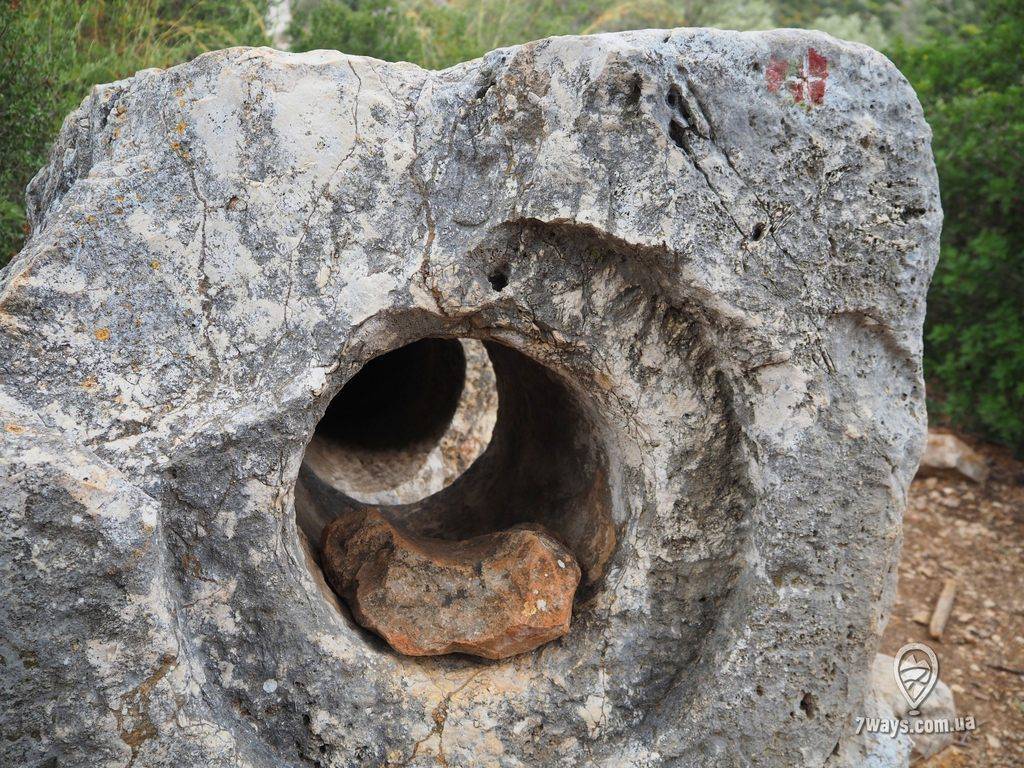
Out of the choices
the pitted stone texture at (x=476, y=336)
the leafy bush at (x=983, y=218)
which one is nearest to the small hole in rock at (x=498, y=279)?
the pitted stone texture at (x=476, y=336)

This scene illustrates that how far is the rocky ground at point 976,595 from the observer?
336cm

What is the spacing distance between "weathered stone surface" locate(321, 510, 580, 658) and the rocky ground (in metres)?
1.80

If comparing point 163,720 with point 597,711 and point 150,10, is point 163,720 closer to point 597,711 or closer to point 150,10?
point 597,711

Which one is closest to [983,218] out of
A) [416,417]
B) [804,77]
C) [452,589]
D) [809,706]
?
[416,417]

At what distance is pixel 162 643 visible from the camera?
1.83m

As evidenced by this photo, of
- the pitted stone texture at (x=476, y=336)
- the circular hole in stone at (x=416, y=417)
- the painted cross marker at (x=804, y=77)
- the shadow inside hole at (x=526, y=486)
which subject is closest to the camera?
Result: the pitted stone texture at (x=476, y=336)

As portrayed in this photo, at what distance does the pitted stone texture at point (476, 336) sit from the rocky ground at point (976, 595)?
1449 mm

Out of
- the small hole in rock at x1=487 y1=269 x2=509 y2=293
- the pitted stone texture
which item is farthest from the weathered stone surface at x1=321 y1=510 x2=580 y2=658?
the small hole in rock at x1=487 y1=269 x2=509 y2=293

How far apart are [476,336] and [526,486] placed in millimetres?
898

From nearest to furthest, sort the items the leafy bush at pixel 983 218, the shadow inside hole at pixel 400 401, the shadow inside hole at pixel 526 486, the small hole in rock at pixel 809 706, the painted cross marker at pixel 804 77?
the painted cross marker at pixel 804 77 < the small hole in rock at pixel 809 706 < the shadow inside hole at pixel 526 486 < the shadow inside hole at pixel 400 401 < the leafy bush at pixel 983 218

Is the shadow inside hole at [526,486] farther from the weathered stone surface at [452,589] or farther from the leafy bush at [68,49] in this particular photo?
the leafy bush at [68,49]

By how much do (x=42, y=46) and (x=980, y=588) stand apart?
180 inches

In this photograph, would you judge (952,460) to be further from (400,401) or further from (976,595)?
(400,401)

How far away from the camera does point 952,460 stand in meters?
4.93
